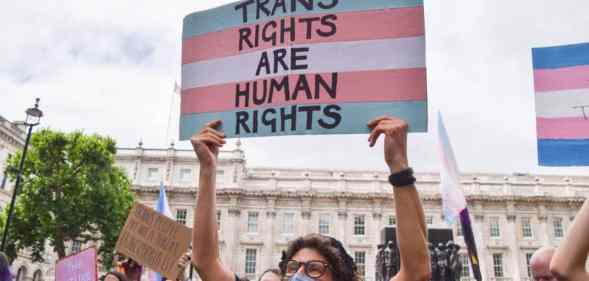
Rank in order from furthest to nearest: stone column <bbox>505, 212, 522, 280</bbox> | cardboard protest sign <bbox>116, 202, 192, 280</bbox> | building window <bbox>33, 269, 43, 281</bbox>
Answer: stone column <bbox>505, 212, 522, 280</bbox>
building window <bbox>33, 269, 43, 281</bbox>
cardboard protest sign <bbox>116, 202, 192, 280</bbox>

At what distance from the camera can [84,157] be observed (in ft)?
87.4

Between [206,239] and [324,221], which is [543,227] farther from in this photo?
[206,239]

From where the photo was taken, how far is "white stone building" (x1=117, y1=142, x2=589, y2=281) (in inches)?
1658

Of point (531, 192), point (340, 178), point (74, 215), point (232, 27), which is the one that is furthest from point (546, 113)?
point (531, 192)

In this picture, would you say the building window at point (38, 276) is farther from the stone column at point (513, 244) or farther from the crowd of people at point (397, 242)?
the crowd of people at point (397, 242)

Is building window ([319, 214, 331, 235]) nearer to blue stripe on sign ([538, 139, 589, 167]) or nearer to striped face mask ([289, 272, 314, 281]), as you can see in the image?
blue stripe on sign ([538, 139, 589, 167])

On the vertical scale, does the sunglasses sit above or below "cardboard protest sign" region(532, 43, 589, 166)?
below

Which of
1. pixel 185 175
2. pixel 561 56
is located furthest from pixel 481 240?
pixel 561 56

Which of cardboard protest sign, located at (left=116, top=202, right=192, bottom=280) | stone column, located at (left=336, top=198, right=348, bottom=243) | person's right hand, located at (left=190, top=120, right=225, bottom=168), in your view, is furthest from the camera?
stone column, located at (left=336, top=198, right=348, bottom=243)

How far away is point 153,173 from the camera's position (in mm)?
44156

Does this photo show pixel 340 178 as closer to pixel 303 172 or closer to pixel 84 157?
pixel 303 172

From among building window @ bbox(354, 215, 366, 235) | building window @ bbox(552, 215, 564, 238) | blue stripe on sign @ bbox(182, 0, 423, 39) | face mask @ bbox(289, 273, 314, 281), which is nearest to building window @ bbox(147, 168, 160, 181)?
building window @ bbox(354, 215, 366, 235)

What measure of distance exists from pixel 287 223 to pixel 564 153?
39.4 m

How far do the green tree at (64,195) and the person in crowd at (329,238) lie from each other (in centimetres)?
2522
